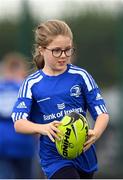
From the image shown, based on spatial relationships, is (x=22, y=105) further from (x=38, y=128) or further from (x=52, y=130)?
(x=52, y=130)

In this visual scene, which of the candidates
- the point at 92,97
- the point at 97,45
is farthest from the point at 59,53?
the point at 97,45

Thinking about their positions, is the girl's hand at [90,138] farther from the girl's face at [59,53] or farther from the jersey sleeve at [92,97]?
the girl's face at [59,53]

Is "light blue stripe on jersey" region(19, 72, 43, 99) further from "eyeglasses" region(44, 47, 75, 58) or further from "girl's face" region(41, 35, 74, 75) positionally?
"eyeglasses" region(44, 47, 75, 58)

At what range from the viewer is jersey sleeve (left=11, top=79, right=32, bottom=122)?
671cm

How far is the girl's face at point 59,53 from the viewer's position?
260 inches

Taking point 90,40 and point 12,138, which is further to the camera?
point 90,40

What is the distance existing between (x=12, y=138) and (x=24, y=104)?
4.16 meters

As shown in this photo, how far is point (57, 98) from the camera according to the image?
6680 mm

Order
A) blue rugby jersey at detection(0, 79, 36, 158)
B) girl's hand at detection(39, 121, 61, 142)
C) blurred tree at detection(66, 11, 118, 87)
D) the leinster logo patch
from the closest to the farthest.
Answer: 1. girl's hand at detection(39, 121, 61, 142)
2. the leinster logo patch
3. blue rugby jersey at detection(0, 79, 36, 158)
4. blurred tree at detection(66, 11, 118, 87)

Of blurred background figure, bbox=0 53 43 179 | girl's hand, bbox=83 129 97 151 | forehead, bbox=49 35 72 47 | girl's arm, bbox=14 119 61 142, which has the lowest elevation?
blurred background figure, bbox=0 53 43 179

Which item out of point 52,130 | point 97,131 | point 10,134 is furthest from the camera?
point 10,134

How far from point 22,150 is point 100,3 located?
423 cm

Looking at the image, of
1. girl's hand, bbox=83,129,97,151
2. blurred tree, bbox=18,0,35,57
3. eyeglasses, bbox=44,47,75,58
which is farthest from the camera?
blurred tree, bbox=18,0,35,57

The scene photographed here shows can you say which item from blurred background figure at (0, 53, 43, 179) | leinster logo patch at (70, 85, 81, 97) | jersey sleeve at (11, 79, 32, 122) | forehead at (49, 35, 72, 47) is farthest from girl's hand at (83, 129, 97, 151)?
blurred background figure at (0, 53, 43, 179)
